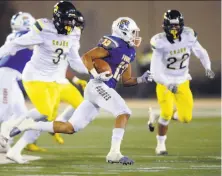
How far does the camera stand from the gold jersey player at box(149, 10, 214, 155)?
8852 mm

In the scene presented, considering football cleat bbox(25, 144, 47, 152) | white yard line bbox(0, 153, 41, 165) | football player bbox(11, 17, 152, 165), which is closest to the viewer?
football player bbox(11, 17, 152, 165)

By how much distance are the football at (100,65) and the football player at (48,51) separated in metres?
0.27

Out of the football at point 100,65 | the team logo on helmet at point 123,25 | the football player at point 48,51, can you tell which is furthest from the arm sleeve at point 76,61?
the team logo on helmet at point 123,25

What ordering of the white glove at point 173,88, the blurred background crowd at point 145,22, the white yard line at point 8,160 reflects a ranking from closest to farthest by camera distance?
the white yard line at point 8,160 → the white glove at point 173,88 → the blurred background crowd at point 145,22

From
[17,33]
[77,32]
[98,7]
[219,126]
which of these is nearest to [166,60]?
[77,32]

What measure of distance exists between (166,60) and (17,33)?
62.5 inches

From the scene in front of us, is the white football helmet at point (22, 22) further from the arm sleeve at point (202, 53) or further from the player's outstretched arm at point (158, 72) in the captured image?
the arm sleeve at point (202, 53)

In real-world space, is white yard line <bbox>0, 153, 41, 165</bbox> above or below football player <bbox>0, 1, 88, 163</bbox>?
below

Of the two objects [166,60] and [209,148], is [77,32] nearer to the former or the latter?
[166,60]

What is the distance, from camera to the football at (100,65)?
26.1 feet

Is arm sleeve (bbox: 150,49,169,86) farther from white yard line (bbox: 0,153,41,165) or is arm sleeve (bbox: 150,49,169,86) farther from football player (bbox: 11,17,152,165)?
white yard line (bbox: 0,153,41,165)

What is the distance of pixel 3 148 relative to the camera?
873cm

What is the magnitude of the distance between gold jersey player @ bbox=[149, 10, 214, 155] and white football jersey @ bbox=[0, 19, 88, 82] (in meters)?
0.95

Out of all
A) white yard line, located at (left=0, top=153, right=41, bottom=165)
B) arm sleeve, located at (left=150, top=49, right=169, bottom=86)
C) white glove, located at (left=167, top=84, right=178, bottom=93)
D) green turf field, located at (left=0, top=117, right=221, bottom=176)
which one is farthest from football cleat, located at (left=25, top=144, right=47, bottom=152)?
white glove, located at (left=167, top=84, right=178, bottom=93)
